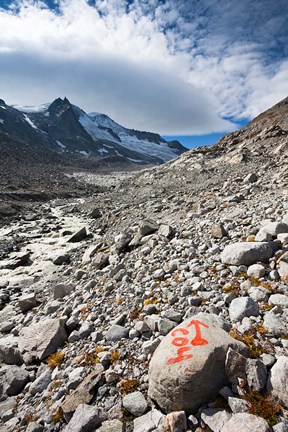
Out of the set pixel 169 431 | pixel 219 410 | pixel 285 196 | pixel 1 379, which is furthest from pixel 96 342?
pixel 285 196

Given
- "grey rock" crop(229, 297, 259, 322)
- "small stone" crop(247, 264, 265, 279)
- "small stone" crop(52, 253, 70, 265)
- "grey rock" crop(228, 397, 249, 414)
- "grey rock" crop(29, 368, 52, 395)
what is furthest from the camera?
"small stone" crop(52, 253, 70, 265)

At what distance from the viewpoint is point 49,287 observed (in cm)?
1126

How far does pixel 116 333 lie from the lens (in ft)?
18.6

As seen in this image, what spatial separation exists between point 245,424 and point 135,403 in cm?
163

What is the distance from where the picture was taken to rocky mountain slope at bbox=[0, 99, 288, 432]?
3678mm

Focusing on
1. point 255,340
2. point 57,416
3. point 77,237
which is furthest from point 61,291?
point 77,237

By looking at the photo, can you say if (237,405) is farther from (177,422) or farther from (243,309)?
(243,309)

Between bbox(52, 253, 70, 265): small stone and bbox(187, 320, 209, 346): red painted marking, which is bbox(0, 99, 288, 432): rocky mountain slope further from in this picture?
bbox(52, 253, 70, 265): small stone

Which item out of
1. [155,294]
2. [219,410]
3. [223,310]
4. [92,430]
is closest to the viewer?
[219,410]

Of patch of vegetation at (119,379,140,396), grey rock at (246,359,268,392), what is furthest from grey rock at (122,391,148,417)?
grey rock at (246,359,268,392)

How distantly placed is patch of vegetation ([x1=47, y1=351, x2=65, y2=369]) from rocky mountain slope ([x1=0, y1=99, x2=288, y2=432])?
21 mm

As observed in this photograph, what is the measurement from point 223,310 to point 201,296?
1.95 feet

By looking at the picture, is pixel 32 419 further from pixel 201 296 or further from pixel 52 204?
pixel 52 204

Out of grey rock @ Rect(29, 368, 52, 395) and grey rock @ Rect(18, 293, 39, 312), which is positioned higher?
grey rock @ Rect(29, 368, 52, 395)
